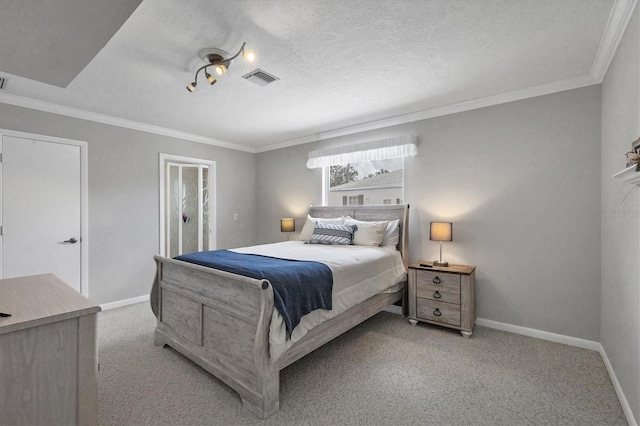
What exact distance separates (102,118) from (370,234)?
3.76 m

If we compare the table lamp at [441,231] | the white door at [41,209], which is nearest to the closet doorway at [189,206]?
the white door at [41,209]

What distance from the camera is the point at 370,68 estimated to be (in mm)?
2574

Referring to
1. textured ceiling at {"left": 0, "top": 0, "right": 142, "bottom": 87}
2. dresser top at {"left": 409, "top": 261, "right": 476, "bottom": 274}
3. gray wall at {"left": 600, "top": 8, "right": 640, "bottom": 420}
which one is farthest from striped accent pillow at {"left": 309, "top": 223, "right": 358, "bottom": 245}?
textured ceiling at {"left": 0, "top": 0, "right": 142, "bottom": 87}

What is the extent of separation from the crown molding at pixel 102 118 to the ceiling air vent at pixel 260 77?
2298 millimetres

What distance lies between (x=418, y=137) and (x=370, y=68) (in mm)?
1452

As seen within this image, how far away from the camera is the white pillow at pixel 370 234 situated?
3.56 metres

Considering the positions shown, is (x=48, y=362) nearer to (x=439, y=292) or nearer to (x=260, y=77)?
(x=260, y=77)

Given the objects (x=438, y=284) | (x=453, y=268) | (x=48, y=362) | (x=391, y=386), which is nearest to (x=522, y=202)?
(x=453, y=268)

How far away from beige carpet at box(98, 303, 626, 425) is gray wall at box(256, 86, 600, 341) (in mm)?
427

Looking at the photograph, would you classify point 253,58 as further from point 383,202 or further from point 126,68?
point 383,202

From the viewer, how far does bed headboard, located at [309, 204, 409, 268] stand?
3615mm

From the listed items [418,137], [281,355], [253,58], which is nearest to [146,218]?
[253,58]

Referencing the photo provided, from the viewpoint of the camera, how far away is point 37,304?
126cm

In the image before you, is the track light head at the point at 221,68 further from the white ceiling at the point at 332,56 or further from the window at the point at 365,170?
the window at the point at 365,170
